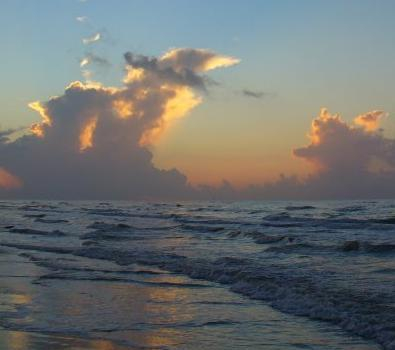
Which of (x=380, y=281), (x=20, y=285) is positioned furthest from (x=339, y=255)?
(x=20, y=285)

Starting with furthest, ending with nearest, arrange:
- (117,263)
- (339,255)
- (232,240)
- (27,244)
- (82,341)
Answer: (232,240) < (27,244) < (339,255) < (117,263) < (82,341)

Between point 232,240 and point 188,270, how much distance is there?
1296cm

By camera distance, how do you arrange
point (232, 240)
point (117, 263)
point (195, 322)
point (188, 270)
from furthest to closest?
point (232, 240), point (117, 263), point (188, 270), point (195, 322)

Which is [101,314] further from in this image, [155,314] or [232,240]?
[232,240]

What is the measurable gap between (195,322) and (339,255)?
12.6 m

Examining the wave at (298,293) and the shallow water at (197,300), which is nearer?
the shallow water at (197,300)

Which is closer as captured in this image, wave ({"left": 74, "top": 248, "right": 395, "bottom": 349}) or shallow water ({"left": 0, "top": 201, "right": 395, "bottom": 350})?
shallow water ({"left": 0, "top": 201, "right": 395, "bottom": 350})

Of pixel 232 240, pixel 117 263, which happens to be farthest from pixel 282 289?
pixel 232 240

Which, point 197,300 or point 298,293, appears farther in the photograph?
point 298,293

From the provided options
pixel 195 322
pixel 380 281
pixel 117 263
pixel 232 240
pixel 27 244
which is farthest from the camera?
pixel 232 240

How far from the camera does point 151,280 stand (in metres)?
15.2

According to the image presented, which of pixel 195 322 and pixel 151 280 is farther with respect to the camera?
pixel 151 280

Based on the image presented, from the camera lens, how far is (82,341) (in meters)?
8.32

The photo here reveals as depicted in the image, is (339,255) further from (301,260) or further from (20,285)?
(20,285)
